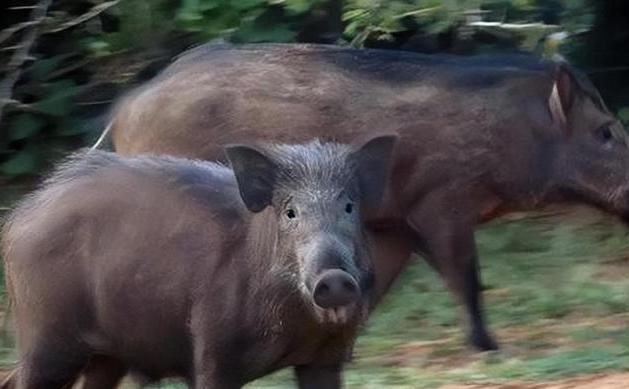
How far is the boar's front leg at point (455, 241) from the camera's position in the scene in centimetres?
790

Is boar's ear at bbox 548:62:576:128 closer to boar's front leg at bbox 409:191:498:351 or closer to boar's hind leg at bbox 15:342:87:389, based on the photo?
boar's front leg at bbox 409:191:498:351

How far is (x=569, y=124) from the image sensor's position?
815 cm

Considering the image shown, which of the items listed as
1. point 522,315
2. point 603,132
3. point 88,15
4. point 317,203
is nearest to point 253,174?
point 317,203

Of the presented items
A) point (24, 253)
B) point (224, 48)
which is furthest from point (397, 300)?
point (24, 253)

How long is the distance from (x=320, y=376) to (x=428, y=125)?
9.68 feet

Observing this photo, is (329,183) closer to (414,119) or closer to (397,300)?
(414,119)

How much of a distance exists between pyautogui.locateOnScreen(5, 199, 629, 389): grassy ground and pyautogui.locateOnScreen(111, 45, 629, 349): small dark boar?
1.21 feet

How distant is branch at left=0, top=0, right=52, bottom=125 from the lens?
33.3ft

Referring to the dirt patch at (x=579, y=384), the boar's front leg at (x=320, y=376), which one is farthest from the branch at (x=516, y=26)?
the boar's front leg at (x=320, y=376)

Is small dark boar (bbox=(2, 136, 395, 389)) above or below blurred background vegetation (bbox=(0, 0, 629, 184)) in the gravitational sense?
above

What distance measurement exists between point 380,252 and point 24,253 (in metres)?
2.75

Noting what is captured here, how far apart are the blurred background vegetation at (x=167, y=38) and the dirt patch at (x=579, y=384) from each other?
8.23 feet

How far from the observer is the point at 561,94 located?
8.05 m

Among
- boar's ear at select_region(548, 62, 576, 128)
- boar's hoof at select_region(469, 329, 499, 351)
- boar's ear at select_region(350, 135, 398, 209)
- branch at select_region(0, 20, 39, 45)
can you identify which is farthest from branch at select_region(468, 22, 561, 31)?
boar's ear at select_region(350, 135, 398, 209)
